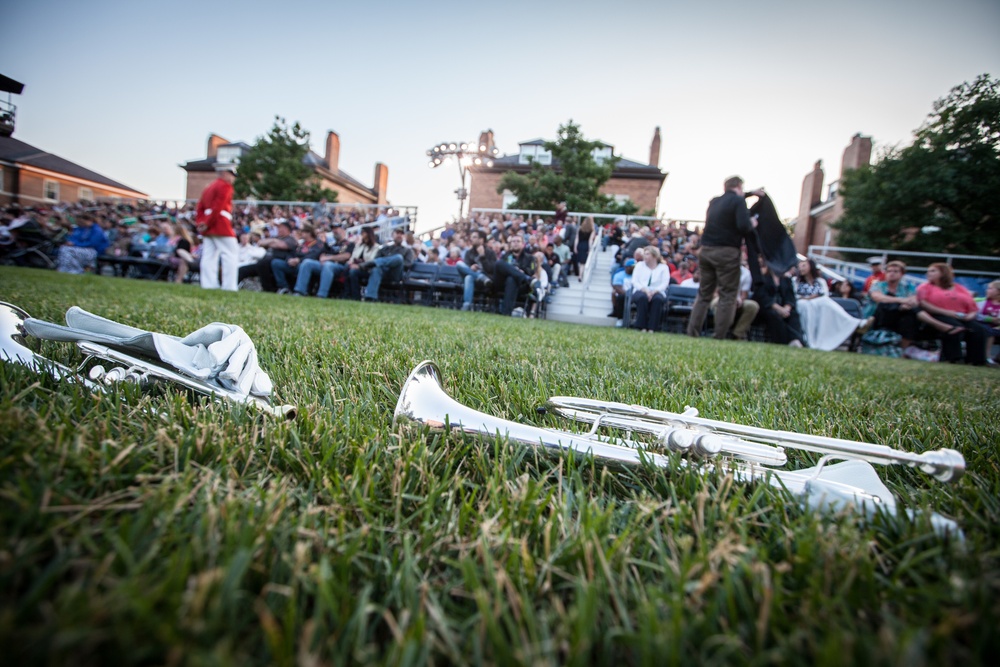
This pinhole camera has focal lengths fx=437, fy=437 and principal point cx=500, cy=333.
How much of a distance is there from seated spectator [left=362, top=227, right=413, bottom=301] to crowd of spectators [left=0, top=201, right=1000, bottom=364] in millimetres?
24

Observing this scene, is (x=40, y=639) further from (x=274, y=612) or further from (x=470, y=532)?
(x=470, y=532)

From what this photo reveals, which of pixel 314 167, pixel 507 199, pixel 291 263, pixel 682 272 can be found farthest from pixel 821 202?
pixel 314 167

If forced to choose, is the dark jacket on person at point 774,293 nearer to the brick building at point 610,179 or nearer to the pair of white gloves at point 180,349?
the pair of white gloves at point 180,349

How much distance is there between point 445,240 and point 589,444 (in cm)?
1490

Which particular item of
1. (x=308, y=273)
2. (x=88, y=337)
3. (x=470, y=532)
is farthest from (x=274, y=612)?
(x=308, y=273)

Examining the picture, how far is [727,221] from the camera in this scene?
6.70m

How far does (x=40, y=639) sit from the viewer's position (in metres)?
0.42

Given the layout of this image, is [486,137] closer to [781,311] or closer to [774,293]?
[774,293]

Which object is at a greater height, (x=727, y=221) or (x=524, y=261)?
(x=727, y=221)

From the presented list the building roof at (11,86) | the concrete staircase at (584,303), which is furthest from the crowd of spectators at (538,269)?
the building roof at (11,86)

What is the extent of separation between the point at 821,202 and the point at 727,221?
32088 mm

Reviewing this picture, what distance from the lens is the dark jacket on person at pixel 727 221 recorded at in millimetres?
6531

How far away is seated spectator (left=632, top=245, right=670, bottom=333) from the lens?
30.0 ft

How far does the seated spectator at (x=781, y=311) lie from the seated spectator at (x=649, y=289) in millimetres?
1780
